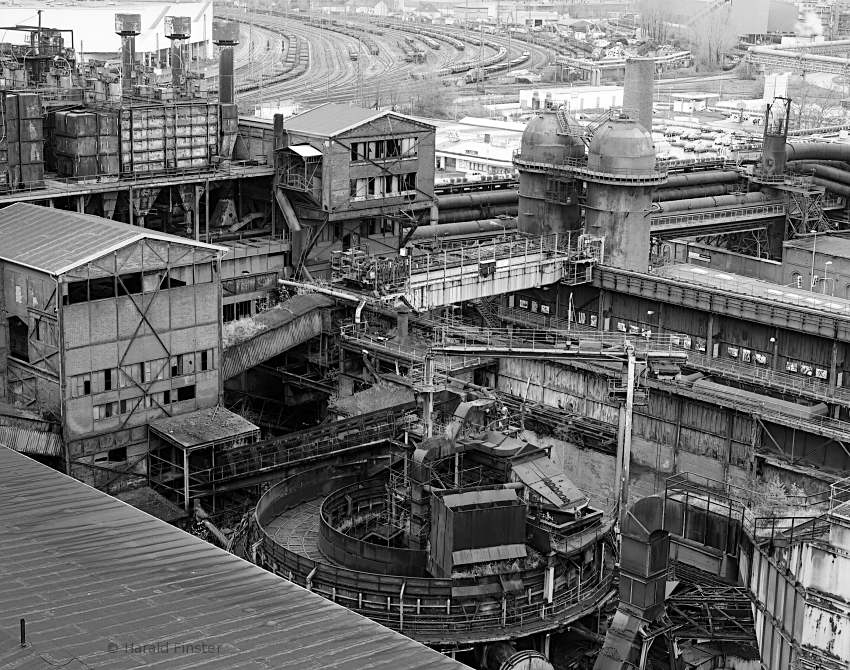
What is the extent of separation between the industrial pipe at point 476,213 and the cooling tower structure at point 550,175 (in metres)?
6.03

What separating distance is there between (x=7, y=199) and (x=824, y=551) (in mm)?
32722

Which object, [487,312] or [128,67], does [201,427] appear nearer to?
[487,312]

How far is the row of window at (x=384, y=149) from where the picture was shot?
189 ft

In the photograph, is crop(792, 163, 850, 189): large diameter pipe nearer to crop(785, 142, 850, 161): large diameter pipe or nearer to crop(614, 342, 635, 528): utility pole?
crop(785, 142, 850, 161): large diameter pipe

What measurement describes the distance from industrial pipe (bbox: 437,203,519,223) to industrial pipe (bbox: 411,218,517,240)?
68cm

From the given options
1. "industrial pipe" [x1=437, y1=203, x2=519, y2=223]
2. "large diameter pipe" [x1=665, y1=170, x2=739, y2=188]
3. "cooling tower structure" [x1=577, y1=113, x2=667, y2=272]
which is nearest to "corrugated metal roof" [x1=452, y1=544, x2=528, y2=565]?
"cooling tower structure" [x1=577, y1=113, x2=667, y2=272]

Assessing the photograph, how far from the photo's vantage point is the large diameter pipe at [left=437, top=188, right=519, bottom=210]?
70.3 m

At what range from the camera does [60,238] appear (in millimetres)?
44031

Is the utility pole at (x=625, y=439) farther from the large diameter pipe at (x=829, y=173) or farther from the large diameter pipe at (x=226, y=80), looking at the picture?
the large diameter pipe at (x=829, y=173)

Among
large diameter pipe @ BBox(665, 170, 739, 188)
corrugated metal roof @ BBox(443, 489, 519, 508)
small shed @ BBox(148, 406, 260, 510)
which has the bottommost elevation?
small shed @ BBox(148, 406, 260, 510)

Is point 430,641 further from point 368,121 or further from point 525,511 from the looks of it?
point 368,121

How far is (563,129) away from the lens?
63719 mm

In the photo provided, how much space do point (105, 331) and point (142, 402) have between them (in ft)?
8.94

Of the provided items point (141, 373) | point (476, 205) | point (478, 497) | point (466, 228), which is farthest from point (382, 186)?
point (478, 497)
